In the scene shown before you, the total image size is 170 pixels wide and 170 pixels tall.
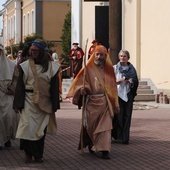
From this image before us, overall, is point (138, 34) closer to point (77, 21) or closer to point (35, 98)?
point (77, 21)

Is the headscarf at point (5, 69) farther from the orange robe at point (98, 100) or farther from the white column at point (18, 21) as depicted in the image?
the white column at point (18, 21)

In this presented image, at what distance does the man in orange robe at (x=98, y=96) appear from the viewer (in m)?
9.24

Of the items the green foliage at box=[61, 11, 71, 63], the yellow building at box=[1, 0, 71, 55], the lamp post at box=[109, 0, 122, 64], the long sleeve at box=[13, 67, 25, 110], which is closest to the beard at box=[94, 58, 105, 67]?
the long sleeve at box=[13, 67, 25, 110]

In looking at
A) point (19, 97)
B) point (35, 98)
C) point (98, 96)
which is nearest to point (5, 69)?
point (19, 97)

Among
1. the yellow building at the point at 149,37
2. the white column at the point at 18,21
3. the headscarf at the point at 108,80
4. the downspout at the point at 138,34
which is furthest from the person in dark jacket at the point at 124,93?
the white column at the point at 18,21

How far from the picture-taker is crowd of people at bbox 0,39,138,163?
8680 mm

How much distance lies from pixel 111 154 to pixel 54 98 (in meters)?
1.67

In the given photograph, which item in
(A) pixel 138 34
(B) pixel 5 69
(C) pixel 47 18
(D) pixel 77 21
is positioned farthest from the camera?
(C) pixel 47 18

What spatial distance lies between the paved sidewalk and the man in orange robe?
0.38 meters

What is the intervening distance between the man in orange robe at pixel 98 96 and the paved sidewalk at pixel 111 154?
0.38 meters

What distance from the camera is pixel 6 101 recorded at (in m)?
10.2

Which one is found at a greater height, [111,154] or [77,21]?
[77,21]

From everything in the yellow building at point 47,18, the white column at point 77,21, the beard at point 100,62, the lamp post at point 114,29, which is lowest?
the beard at point 100,62

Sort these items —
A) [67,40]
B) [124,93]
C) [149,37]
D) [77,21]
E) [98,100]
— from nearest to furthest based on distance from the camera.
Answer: [98,100] < [124,93] < [149,37] < [77,21] < [67,40]
